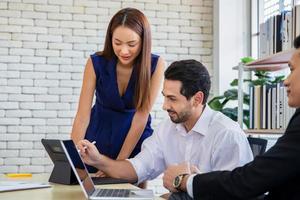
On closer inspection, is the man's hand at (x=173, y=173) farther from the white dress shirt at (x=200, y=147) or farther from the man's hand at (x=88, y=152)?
the man's hand at (x=88, y=152)

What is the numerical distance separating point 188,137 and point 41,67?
7.55 ft

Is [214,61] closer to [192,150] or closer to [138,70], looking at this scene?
[138,70]

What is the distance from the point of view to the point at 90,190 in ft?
4.94

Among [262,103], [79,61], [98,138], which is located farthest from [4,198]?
[79,61]

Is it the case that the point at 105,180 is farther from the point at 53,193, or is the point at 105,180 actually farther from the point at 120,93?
the point at 120,93

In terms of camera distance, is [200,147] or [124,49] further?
[124,49]

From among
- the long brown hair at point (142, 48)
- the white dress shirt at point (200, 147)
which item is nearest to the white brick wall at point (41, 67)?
the long brown hair at point (142, 48)

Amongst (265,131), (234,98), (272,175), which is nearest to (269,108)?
(265,131)

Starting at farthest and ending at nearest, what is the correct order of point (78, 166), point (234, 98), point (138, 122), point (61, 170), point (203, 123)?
point (234, 98) → point (138, 122) → point (203, 123) → point (61, 170) → point (78, 166)

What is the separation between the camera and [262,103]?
10.6 ft

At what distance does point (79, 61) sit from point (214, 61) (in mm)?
1180

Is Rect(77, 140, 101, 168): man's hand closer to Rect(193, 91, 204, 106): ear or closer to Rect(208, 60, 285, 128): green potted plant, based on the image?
Rect(193, 91, 204, 106): ear

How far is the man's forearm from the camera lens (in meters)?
1.97

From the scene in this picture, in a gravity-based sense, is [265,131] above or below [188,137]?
below
